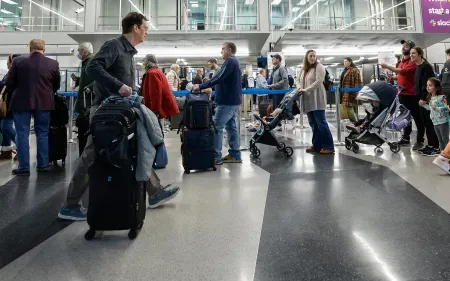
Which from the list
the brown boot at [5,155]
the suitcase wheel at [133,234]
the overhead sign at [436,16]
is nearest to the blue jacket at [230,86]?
the suitcase wheel at [133,234]

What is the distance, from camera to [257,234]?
168 centimetres

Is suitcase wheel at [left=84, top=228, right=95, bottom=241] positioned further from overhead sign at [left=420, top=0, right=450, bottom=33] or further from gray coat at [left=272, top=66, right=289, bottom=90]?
overhead sign at [left=420, top=0, right=450, bottom=33]

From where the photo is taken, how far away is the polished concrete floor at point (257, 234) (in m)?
1.32

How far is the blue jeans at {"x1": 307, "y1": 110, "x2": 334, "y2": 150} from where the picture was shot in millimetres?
4137

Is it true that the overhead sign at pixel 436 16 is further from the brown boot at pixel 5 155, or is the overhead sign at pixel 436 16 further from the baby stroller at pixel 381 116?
the brown boot at pixel 5 155

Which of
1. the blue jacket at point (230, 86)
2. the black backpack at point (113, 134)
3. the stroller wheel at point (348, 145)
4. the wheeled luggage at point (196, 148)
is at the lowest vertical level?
the stroller wheel at point (348, 145)

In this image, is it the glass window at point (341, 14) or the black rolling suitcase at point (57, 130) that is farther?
the glass window at point (341, 14)

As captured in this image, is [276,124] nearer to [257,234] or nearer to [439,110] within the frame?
[439,110]

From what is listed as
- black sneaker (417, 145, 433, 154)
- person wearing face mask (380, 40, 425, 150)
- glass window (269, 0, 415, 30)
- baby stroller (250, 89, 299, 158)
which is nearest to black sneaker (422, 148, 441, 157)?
black sneaker (417, 145, 433, 154)

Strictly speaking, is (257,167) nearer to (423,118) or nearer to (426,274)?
(426,274)

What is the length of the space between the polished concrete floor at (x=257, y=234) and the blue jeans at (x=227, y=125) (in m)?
0.86

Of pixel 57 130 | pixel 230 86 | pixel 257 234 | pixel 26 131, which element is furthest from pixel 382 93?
pixel 26 131

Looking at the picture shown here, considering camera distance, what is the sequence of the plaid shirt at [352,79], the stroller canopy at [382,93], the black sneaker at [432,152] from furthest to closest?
1. the plaid shirt at [352,79]
2. the stroller canopy at [382,93]
3. the black sneaker at [432,152]

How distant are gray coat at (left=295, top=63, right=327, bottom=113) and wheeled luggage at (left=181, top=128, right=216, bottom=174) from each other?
1643 millimetres
